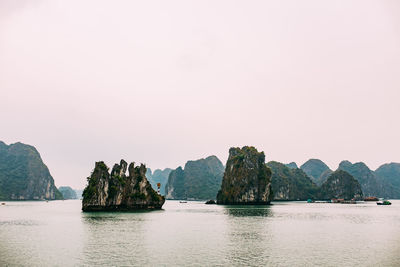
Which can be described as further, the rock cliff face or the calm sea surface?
the rock cliff face

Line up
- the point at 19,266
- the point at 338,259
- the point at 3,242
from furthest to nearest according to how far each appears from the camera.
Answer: the point at 3,242, the point at 338,259, the point at 19,266

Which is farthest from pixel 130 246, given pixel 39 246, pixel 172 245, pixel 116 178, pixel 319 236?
pixel 116 178

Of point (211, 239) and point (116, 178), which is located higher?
point (116, 178)

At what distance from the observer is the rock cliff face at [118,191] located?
140 m

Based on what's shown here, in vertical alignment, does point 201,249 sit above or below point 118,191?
below

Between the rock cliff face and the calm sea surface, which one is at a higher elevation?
the rock cliff face

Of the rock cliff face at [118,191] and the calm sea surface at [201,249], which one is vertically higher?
the rock cliff face at [118,191]

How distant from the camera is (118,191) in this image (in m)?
151

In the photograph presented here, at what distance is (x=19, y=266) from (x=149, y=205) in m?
133

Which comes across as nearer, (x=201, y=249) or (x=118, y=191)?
(x=201, y=249)

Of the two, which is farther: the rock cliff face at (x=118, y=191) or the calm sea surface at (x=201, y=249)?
the rock cliff face at (x=118, y=191)

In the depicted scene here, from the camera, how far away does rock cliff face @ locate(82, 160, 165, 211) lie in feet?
461

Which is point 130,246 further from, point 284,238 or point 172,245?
point 284,238

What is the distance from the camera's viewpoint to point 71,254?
1788 inches
